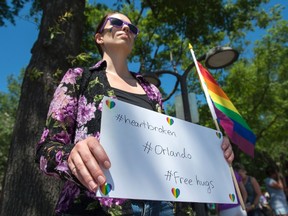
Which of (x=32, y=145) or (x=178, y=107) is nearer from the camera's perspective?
(x=32, y=145)

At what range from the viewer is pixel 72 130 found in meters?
1.57

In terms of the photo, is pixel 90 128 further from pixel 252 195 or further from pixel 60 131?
pixel 252 195

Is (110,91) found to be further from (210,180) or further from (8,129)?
(8,129)

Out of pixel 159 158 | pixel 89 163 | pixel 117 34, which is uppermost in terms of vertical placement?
pixel 117 34

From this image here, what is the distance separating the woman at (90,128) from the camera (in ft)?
3.72

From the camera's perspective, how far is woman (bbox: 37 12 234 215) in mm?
1134

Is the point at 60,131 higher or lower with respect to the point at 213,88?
lower

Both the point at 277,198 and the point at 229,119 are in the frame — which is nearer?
the point at 229,119

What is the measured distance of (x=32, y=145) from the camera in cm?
361

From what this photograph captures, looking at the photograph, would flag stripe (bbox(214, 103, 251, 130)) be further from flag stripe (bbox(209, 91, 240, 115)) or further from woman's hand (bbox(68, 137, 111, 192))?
woman's hand (bbox(68, 137, 111, 192))

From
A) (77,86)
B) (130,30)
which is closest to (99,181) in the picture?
(77,86)

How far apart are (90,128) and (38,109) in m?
2.47

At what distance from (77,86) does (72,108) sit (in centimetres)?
14

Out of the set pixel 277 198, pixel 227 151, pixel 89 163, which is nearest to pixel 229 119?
pixel 227 151
